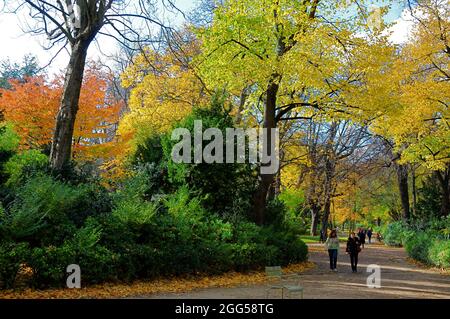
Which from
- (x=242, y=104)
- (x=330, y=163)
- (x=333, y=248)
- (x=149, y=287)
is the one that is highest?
(x=242, y=104)

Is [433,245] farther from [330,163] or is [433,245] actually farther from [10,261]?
[10,261]

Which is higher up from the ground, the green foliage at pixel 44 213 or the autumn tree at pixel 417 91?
the autumn tree at pixel 417 91

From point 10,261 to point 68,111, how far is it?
6.84 metres

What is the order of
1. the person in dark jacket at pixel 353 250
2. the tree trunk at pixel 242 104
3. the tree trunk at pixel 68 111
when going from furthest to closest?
1. the tree trunk at pixel 242 104
2. the person in dark jacket at pixel 353 250
3. the tree trunk at pixel 68 111

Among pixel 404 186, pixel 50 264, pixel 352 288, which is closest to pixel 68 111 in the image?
pixel 50 264

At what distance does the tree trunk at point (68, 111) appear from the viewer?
1473 cm

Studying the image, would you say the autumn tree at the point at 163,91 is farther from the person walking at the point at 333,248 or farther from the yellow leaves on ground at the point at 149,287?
the yellow leaves on ground at the point at 149,287

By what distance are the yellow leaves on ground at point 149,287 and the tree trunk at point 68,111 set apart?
5.52m

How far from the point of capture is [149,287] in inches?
435

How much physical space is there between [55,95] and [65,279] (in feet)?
50.6

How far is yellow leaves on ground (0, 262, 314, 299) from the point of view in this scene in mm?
9227

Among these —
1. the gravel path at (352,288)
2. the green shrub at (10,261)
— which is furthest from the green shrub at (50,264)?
the gravel path at (352,288)

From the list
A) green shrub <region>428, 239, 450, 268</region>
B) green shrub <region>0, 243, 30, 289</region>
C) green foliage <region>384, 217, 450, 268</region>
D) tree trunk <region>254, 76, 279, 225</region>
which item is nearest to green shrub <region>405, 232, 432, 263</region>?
green foliage <region>384, 217, 450, 268</region>

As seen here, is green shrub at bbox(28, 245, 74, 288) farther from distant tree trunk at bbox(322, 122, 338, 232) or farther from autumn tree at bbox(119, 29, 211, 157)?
distant tree trunk at bbox(322, 122, 338, 232)
